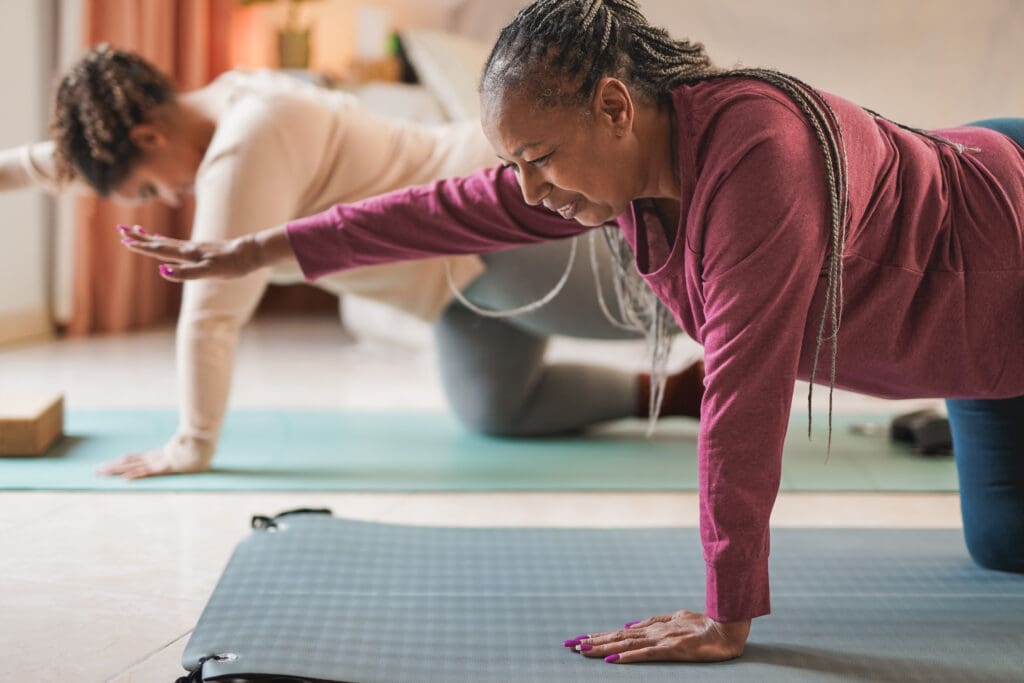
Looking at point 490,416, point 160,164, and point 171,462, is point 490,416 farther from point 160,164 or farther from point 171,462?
point 160,164

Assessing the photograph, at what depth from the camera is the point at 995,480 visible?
154 cm

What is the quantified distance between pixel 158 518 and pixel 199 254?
22.5 inches

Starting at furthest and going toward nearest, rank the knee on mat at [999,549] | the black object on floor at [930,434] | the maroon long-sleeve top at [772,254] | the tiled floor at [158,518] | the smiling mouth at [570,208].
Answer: the black object on floor at [930,434] → the knee on mat at [999,549] → the tiled floor at [158,518] → the smiling mouth at [570,208] → the maroon long-sleeve top at [772,254]

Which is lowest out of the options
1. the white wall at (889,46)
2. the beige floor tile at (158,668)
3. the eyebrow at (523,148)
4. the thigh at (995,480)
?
the beige floor tile at (158,668)

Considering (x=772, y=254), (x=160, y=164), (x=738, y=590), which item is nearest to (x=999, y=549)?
(x=738, y=590)

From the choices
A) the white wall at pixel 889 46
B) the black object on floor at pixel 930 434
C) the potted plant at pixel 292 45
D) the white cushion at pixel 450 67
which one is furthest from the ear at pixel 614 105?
the potted plant at pixel 292 45

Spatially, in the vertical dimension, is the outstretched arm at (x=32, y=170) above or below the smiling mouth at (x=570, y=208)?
below

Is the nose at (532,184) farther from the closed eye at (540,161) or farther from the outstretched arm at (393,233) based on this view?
the outstretched arm at (393,233)

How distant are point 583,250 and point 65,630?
1106mm

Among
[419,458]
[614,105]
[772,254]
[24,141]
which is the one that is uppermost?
[614,105]

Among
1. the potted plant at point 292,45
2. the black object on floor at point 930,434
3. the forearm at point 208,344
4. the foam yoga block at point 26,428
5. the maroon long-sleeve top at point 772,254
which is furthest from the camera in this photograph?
the potted plant at point 292,45

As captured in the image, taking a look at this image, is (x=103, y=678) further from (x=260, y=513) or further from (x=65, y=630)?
(x=260, y=513)

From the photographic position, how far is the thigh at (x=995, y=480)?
5.01 ft

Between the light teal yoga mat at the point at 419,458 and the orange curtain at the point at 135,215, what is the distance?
1123 mm
